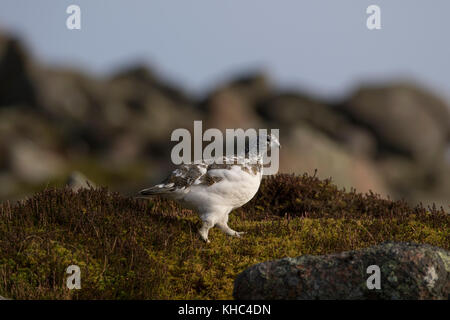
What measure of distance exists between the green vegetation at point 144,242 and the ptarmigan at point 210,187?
0.45 meters

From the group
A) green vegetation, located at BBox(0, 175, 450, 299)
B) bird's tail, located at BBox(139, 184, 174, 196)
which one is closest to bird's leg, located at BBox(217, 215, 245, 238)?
green vegetation, located at BBox(0, 175, 450, 299)

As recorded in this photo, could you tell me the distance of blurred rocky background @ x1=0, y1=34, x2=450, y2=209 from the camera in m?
32.5

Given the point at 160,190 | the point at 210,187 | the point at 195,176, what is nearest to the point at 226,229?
the point at 210,187

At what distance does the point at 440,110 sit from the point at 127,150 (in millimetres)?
29684

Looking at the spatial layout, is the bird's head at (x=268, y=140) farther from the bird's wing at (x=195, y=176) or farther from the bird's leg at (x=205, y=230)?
the bird's leg at (x=205, y=230)

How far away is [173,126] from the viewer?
6172 cm

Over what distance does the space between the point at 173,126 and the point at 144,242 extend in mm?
53690

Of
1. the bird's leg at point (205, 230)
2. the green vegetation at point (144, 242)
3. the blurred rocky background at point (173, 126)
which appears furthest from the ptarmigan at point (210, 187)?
the blurred rocky background at point (173, 126)

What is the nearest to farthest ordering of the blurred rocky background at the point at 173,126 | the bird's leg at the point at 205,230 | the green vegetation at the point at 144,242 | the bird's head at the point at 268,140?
1. the green vegetation at the point at 144,242
2. the bird's leg at the point at 205,230
3. the bird's head at the point at 268,140
4. the blurred rocky background at the point at 173,126

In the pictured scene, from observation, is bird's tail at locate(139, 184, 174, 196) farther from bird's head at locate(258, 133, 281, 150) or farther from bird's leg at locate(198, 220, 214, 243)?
bird's head at locate(258, 133, 281, 150)

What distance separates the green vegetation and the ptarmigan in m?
0.45

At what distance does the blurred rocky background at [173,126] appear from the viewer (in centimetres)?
3247
